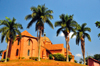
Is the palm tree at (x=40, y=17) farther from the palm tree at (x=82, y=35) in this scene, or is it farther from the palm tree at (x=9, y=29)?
the palm tree at (x=82, y=35)

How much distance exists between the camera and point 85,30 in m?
37.9

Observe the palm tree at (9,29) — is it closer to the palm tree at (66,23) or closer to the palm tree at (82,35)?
the palm tree at (66,23)

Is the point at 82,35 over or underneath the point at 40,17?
underneath

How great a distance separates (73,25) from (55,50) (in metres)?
18.7

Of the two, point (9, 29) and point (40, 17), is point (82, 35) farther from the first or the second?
point (9, 29)

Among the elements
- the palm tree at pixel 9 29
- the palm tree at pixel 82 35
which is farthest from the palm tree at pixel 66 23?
the palm tree at pixel 9 29

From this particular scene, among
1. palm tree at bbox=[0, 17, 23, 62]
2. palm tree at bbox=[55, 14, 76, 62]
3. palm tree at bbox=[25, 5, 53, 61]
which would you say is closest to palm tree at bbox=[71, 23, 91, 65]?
palm tree at bbox=[55, 14, 76, 62]

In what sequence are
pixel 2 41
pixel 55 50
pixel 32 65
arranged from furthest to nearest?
pixel 55 50 < pixel 2 41 < pixel 32 65

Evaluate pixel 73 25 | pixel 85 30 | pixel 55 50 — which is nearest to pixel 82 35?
pixel 85 30

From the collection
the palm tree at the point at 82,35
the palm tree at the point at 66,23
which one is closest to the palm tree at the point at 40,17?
the palm tree at the point at 66,23

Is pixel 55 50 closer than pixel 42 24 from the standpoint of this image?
No

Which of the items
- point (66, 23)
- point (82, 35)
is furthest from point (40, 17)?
point (82, 35)

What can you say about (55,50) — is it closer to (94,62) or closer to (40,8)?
(94,62)

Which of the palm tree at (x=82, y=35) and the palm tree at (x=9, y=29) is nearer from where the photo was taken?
the palm tree at (x=9, y=29)
